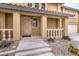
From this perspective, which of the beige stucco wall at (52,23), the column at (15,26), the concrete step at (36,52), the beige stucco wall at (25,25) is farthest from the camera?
the beige stucco wall at (52,23)

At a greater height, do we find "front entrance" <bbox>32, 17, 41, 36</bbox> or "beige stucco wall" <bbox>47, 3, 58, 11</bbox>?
"beige stucco wall" <bbox>47, 3, 58, 11</bbox>

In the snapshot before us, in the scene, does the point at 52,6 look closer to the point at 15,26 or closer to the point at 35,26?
the point at 35,26

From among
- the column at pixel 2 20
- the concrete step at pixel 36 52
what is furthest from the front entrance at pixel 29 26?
the concrete step at pixel 36 52

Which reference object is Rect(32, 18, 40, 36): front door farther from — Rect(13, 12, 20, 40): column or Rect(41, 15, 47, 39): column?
Rect(13, 12, 20, 40): column

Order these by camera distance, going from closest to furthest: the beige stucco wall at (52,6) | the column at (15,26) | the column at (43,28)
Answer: the column at (15,26) < the column at (43,28) < the beige stucco wall at (52,6)

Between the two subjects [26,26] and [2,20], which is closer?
[2,20]

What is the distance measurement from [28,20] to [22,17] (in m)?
0.71

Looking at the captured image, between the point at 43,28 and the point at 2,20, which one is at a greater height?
the point at 2,20

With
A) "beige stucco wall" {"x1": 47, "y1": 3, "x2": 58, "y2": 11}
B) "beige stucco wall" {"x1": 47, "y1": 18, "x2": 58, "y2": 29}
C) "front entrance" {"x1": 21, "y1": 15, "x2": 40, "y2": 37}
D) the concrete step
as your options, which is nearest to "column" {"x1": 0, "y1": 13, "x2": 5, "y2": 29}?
"front entrance" {"x1": 21, "y1": 15, "x2": 40, "y2": 37}

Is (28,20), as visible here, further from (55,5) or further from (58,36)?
(55,5)

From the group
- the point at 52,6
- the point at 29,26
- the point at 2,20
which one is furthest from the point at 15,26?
the point at 52,6

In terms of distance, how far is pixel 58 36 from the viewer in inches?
459

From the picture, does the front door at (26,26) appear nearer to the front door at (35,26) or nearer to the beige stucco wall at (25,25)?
the beige stucco wall at (25,25)

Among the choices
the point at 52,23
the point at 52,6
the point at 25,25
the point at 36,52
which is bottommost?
the point at 36,52
